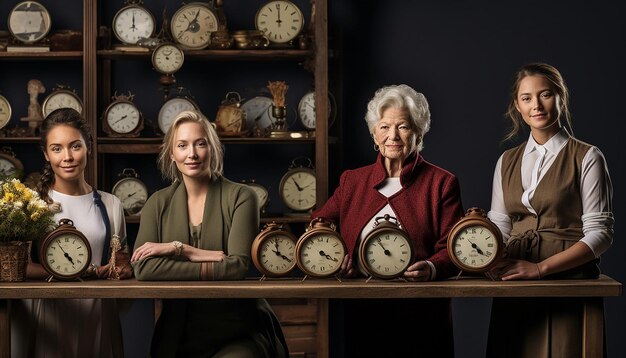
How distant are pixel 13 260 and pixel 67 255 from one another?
0.20 meters

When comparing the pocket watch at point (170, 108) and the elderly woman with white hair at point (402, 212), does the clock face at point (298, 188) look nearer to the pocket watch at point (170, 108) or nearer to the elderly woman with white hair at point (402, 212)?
the pocket watch at point (170, 108)

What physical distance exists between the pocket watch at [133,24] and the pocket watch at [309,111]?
43.7 inches

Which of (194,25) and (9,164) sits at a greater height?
(194,25)

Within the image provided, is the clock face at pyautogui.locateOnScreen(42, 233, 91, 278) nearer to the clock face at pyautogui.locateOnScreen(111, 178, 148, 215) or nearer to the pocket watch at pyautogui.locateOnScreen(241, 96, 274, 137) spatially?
the clock face at pyautogui.locateOnScreen(111, 178, 148, 215)

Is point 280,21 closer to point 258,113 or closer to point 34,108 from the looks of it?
point 258,113

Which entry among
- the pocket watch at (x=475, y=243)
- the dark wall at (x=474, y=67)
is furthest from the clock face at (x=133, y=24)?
the pocket watch at (x=475, y=243)

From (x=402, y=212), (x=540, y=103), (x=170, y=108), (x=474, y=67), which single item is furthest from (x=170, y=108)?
(x=540, y=103)

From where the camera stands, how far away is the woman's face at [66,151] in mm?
3953

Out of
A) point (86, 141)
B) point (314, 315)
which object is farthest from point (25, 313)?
point (314, 315)

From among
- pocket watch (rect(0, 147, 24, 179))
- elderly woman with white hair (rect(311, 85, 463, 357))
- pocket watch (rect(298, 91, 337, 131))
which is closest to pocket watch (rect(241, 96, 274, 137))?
pocket watch (rect(298, 91, 337, 131))

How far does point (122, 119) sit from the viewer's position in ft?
20.4

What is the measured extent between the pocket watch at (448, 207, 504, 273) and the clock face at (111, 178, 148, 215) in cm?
313

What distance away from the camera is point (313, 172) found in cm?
638

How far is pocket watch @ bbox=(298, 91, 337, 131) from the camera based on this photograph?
21.0ft
